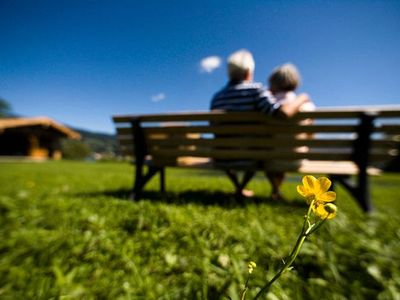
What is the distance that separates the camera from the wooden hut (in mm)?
24094

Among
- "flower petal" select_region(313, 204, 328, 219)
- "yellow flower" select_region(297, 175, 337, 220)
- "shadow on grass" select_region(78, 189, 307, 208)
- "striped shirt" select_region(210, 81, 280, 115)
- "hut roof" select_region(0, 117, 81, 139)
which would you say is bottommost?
"shadow on grass" select_region(78, 189, 307, 208)

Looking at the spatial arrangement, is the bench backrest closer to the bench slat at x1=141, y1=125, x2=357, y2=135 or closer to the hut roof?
the bench slat at x1=141, y1=125, x2=357, y2=135

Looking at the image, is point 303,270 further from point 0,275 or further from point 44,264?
point 0,275

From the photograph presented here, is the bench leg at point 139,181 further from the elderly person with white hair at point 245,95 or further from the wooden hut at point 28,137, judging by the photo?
the wooden hut at point 28,137

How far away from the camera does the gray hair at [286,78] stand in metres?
3.12

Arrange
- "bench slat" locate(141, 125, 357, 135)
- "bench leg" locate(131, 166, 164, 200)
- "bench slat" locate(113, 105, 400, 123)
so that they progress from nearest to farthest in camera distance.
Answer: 1. "bench slat" locate(113, 105, 400, 123)
2. "bench slat" locate(141, 125, 357, 135)
3. "bench leg" locate(131, 166, 164, 200)

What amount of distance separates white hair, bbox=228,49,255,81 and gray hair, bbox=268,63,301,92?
0.36m

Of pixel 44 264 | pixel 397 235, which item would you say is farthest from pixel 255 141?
pixel 44 264

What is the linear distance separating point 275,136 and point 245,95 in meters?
0.54

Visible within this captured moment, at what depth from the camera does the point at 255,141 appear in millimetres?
2602

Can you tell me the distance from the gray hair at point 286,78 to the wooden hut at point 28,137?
85.3ft

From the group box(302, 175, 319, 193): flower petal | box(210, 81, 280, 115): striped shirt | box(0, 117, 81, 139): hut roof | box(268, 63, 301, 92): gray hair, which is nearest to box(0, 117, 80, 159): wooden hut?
box(0, 117, 81, 139): hut roof

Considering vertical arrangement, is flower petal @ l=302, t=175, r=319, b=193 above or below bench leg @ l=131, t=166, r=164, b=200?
above

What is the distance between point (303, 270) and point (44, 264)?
129 centimetres
